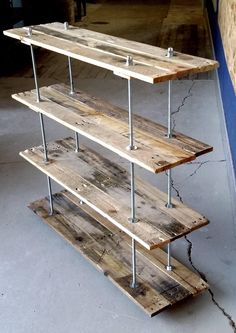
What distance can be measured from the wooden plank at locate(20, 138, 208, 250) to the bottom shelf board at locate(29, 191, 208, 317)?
12.2 inches

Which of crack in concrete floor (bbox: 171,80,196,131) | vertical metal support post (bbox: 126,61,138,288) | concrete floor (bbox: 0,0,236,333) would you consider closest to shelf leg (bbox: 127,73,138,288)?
vertical metal support post (bbox: 126,61,138,288)

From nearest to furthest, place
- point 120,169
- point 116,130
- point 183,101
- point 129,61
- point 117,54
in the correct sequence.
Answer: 1. point 129,61
2. point 117,54
3. point 116,130
4. point 120,169
5. point 183,101

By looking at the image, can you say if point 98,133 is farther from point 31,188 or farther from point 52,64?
point 52,64

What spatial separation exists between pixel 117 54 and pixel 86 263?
1.05 meters

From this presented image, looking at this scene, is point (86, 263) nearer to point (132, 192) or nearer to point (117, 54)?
point (132, 192)

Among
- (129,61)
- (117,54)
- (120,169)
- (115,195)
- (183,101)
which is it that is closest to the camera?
(129,61)

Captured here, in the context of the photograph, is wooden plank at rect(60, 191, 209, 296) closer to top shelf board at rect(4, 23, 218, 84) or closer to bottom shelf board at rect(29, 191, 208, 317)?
bottom shelf board at rect(29, 191, 208, 317)

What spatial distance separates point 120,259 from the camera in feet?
7.63

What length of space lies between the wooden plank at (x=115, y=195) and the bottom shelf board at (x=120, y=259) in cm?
31

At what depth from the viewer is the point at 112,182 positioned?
2307 millimetres

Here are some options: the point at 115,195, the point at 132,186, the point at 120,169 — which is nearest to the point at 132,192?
the point at 132,186

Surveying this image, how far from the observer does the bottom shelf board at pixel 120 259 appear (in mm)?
2096

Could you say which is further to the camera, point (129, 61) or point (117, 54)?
point (117, 54)

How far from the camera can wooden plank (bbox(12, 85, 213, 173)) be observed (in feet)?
5.95
